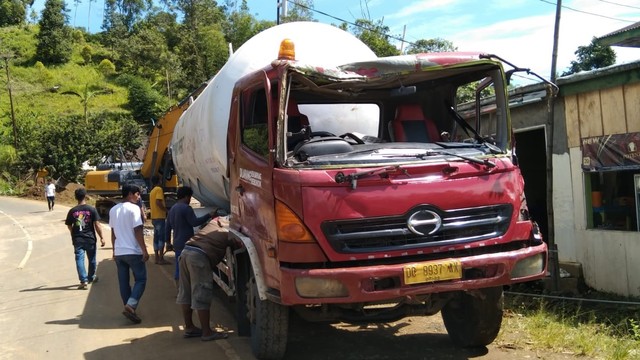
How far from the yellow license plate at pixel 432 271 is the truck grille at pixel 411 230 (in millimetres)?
146

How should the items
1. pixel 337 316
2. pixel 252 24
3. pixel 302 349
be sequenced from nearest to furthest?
pixel 337 316 < pixel 302 349 < pixel 252 24

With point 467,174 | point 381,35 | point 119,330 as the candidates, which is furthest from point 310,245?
point 381,35

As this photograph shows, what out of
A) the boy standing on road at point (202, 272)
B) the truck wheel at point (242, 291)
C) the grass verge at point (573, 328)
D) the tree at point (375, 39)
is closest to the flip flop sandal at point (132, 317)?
the boy standing on road at point (202, 272)

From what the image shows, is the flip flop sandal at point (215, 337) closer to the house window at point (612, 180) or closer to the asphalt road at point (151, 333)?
the asphalt road at point (151, 333)

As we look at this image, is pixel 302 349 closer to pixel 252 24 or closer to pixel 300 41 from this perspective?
pixel 300 41

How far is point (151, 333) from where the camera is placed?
643 centimetres

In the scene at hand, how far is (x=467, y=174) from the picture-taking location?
4176 mm

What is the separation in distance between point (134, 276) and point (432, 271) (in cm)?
451

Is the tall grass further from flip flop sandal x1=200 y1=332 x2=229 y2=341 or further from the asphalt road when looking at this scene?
flip flop sandal x1=200 y1=332 x2=229 y2=341

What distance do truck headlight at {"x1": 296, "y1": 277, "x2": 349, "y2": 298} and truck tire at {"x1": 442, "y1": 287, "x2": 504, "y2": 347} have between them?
4.91 ft

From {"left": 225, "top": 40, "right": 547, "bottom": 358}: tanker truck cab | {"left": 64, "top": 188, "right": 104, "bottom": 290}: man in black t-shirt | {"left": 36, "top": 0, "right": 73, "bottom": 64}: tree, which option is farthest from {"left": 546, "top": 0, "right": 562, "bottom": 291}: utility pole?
{"left": 36, "top": 0, "right": 73, "bottom": 64}: tree

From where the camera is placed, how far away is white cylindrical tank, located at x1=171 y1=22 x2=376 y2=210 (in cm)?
612

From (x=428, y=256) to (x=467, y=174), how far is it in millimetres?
686

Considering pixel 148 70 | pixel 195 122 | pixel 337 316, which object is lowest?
pixel 337 316
